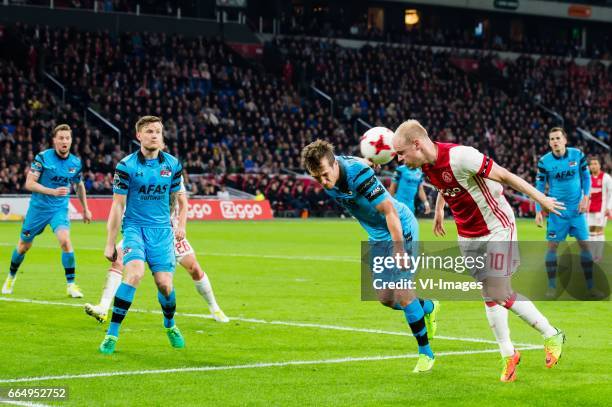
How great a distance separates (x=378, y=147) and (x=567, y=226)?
6837 millimetres

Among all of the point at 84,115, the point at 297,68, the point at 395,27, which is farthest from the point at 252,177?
the point at 395,27

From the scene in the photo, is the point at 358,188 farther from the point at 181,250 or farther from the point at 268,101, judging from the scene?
the point at 268,101

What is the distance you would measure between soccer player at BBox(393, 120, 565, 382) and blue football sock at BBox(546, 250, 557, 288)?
7.77 meters

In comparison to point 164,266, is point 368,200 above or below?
above

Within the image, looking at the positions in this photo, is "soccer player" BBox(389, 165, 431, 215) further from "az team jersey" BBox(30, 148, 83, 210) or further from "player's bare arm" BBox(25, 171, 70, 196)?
"player's bare arm" BBox(25, 171, 70, 196)

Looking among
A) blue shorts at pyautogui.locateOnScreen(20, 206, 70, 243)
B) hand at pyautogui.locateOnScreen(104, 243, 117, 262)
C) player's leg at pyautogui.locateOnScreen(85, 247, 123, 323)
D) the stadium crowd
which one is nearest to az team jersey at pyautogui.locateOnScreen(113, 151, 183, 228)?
hand at pyautogui.locateOnScreen(104, 243, 117, 262)

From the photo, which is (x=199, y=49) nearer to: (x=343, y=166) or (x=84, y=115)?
(x=84, y=115)

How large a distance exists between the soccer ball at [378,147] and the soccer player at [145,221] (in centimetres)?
205

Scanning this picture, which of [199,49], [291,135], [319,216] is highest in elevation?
[199,49]

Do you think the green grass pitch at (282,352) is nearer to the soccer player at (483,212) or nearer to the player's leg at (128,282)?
the player's leg at (128,282)

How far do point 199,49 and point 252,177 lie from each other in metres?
10.8

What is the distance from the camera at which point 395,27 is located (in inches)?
2689

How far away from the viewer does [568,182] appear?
1734 cm

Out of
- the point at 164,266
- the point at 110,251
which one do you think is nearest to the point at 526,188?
the point at 164,266
